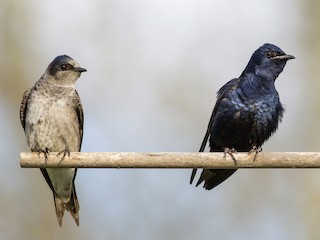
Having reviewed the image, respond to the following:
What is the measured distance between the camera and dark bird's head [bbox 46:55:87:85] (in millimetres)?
9227

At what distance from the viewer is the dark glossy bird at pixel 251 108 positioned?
862 centimetres

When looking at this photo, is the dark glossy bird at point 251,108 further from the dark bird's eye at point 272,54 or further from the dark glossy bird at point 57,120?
the dark glossy bird at point 57,120

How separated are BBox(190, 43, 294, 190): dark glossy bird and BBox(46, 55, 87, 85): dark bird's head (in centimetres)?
127

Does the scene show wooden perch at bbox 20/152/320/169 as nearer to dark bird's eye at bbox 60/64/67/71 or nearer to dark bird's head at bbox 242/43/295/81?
dark bird's head at bbox 242/43/295/81

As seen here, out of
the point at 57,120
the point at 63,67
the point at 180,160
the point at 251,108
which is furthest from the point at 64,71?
the point at 180,160

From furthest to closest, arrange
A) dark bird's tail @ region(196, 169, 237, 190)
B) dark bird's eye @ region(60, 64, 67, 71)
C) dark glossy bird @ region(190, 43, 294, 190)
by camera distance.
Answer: dark bird's eye @ region(60, 64, 67, 71) → dark glossy bird @ region(190, 43, 294, 190) → dark bird's tail @ region(196, 169, 237, 190)

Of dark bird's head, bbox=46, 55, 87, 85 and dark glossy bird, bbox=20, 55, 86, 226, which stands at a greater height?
dark bird's head, bbox=46, 55, 87, 85

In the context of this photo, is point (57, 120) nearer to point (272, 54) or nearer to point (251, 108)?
point (251, 108)

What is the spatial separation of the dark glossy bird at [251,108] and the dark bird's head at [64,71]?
1268 mm

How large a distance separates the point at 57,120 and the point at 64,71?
1.93 ft

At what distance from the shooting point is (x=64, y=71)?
9.28 meters

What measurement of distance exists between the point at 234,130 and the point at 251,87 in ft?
1.23

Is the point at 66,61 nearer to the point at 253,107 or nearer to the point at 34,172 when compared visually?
the point at 253,107

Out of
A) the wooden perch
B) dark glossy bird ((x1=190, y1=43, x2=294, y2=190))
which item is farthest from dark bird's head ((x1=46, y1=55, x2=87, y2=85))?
the wooden perch
